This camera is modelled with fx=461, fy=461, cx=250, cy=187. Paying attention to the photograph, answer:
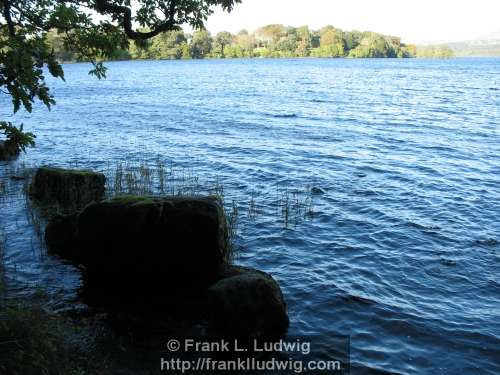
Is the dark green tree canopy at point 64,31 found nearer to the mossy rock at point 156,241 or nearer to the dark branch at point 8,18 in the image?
the dark branch at point 8,18

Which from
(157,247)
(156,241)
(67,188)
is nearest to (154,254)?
(157,247)

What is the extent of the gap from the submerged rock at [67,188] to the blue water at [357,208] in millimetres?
1361

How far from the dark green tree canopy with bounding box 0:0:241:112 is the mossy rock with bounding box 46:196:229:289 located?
4.24 m

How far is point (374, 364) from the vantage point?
36.6 feet

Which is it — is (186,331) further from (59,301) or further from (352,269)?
(352,269)

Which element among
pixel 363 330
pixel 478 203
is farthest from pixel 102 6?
pixel 478 203

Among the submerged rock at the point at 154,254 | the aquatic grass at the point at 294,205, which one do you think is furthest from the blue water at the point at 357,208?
the submerged rock at the point at 154,254

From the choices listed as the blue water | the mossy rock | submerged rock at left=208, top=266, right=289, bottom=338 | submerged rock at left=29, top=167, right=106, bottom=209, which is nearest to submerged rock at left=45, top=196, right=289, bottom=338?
the mossy rock

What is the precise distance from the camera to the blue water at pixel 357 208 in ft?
42.2

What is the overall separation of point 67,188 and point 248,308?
13.0 meters

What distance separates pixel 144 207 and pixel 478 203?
56.4 ft

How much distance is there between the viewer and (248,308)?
459 inches

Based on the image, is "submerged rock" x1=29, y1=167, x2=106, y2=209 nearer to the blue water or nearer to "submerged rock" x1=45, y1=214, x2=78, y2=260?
the blue water

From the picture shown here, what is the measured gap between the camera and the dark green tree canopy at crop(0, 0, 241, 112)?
8812 mm
